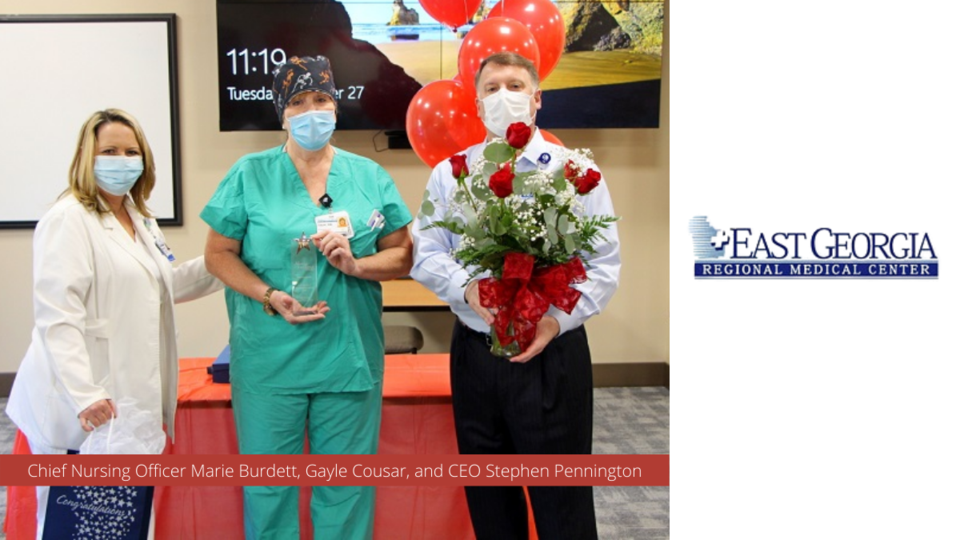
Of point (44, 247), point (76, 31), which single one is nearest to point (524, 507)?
point (44, 247)

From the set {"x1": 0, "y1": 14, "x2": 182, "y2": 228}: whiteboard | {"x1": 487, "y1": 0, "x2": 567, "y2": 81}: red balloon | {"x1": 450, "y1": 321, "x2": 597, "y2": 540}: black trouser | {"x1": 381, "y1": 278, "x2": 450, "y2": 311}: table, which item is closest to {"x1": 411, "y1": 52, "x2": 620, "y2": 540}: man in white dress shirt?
{"x1": 450, "y1": 321, "x2": 597, "y2": 540}: black trouser

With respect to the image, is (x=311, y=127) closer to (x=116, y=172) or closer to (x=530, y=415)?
(x=116, y=172)

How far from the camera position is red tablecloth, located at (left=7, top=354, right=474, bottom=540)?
2.27m

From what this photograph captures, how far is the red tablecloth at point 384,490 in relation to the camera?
7.45 feet

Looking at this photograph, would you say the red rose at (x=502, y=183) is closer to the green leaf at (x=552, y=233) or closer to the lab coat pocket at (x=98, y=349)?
the green leaf at (x=552, y=233)

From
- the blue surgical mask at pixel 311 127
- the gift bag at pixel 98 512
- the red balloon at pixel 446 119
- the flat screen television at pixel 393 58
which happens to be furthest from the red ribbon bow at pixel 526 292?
the flat screen television at pixel 393 58

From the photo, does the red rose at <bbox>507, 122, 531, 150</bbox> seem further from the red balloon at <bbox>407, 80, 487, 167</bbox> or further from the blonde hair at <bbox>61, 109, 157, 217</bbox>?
the red balloon at <bbox>407, 80, 487, 167</bbox>

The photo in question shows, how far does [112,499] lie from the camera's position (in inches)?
77.9

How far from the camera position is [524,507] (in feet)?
6.60

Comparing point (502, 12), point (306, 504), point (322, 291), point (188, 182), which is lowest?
point (306, 504)

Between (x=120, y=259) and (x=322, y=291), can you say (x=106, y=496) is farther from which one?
(x=322, y=291)

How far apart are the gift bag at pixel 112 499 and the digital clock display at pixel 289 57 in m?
2.28
